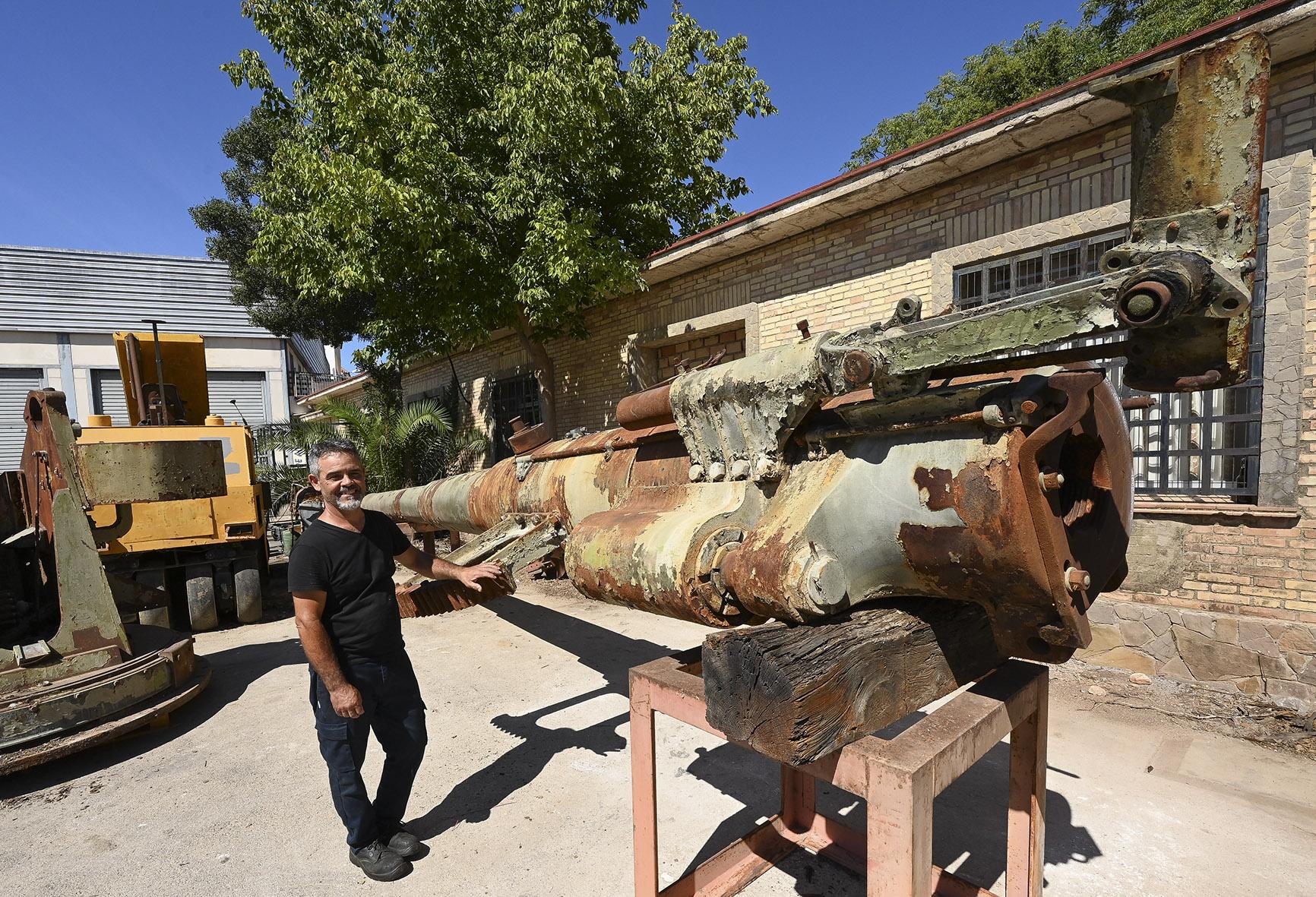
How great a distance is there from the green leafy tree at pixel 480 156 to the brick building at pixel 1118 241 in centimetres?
249

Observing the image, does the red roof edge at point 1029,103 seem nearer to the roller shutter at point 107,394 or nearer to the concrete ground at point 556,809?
the concrete ground at point 556,809

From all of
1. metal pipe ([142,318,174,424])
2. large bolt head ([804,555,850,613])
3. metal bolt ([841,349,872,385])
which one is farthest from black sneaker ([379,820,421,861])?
metal pipe ([142,318,174,424])

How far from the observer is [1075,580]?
135 cm

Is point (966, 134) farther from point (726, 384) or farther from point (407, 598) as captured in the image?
point (407, 598)

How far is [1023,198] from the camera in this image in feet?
17.6

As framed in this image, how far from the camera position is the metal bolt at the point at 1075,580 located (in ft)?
4.42

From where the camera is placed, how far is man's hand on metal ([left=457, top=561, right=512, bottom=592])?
2.83 m

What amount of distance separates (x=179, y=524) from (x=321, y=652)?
457 cm

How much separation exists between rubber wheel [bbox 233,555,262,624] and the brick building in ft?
15.9

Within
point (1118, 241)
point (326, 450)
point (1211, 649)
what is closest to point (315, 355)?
point (326, 450)

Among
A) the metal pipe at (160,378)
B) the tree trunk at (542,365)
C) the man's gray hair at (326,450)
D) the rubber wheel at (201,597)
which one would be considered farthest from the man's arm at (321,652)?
the tree trunk at (542,365)

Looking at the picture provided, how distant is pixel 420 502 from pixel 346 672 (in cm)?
242

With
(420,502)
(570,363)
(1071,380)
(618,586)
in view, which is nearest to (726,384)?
(618,586)

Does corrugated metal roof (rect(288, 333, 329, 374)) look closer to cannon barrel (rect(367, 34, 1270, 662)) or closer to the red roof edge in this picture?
the red roof edge
